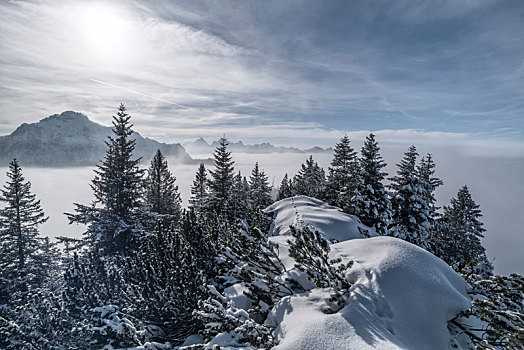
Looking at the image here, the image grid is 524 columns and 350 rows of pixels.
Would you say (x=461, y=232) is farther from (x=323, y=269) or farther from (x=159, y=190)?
(x=159, y=190)

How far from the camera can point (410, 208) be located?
722 inches

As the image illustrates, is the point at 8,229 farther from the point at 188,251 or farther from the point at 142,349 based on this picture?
the point at 142,349

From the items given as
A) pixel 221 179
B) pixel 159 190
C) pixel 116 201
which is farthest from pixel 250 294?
pixel 159 190

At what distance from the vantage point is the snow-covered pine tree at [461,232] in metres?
24.1

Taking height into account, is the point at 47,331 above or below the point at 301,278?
below

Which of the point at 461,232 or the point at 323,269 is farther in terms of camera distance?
the point at 461,232

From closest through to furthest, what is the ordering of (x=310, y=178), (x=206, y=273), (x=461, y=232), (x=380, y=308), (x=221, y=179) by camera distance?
(x=380, y=308) < (x=206, y=273) < (x=461, y=232) < (x=221, y=179) < (x=310, y=178)

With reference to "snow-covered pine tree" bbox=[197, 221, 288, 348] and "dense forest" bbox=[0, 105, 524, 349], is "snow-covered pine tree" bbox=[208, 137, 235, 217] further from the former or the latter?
"snow-covered pine tree" bbox=[197, 221, 288, 348]

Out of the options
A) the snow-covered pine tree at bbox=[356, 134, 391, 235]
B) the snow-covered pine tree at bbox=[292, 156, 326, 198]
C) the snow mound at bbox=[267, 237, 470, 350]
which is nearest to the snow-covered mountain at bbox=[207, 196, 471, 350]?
the snow mound at bbox=[267, 237, 470, 350]

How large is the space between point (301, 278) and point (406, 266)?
206cm

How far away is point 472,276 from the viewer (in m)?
6.07

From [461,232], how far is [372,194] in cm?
1439

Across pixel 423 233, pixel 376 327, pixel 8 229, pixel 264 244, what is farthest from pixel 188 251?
pixel 8 229

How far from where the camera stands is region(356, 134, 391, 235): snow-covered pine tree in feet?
55.9
